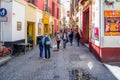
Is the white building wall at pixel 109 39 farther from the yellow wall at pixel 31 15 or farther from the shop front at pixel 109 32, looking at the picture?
the yellow wall at pixel 31 15

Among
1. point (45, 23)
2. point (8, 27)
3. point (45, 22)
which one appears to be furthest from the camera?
point (45, 23)

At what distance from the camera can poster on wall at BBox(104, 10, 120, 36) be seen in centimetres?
1479

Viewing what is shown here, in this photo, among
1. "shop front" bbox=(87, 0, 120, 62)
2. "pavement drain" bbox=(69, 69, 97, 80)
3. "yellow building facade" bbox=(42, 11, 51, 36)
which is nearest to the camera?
"pavement drain" bbox=(69, 69, 97, 80)

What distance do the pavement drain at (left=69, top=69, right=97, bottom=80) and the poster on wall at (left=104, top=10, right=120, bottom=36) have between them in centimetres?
367

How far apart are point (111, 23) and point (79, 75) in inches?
195

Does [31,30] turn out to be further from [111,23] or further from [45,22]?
[111,23]

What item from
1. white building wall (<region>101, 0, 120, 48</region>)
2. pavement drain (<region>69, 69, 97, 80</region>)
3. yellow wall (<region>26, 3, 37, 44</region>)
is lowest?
pavement drain (<region>69, 69, 97, 80</region>)

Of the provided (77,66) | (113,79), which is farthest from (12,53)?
(113,79)

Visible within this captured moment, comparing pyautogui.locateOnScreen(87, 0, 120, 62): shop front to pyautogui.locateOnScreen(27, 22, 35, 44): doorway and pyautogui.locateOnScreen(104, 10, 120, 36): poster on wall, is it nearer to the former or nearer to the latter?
pyautogui.locateOnScreen(104, 10, 120, 36): poster on wall

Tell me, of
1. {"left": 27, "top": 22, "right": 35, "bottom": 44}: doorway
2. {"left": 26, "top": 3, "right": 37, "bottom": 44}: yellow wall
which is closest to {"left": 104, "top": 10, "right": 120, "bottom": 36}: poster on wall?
{"left": 26, "top": 3, "right": 37, "bottom": 44}: yellow wall

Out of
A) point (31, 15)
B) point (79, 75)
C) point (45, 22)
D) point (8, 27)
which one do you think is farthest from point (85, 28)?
point (79, 75)

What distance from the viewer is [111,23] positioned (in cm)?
1489

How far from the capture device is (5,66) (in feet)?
44.2

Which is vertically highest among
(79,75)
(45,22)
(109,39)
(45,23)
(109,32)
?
(45,22)
